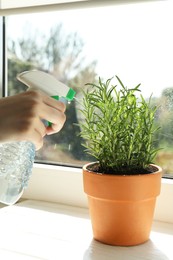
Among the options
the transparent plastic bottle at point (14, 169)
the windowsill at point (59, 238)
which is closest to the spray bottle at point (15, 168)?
the transparent plastic bottle at point (14, 169)

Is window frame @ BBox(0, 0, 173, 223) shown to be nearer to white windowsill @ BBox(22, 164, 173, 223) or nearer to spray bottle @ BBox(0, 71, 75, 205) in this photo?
white windowsill @ BBox(22, 164, 173, 223)

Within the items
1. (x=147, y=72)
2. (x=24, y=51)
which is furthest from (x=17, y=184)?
(x=24, y=51)

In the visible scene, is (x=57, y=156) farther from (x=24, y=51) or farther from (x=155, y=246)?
(x=155, y=246)

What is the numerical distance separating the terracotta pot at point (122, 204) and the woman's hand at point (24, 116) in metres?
0.21

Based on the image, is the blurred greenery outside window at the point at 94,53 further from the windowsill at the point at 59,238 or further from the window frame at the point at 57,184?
the windowsill at the point at 59,238

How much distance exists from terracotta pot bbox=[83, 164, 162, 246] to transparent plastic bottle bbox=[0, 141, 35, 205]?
5.3 inches

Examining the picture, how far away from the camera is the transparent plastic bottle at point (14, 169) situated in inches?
34.1

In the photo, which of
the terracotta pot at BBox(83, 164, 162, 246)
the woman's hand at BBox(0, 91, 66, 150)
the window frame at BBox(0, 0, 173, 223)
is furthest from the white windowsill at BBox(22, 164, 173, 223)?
the woman's hand at BBox(0, 91, 66, 150)

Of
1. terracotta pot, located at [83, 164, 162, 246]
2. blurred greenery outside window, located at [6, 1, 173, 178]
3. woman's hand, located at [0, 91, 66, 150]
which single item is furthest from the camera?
blurred greenery outside window, located at [6, 1, 173, 178]

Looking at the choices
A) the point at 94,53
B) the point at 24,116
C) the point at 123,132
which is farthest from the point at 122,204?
the point at 94,53

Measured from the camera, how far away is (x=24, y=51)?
4.45ft

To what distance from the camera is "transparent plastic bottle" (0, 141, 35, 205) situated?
0.87 meters

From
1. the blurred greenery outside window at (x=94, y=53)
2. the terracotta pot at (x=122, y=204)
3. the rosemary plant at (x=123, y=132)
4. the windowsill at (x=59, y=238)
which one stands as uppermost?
the blurred greenery outside window at (x=94, y=53)

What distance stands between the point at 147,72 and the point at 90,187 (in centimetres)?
43
